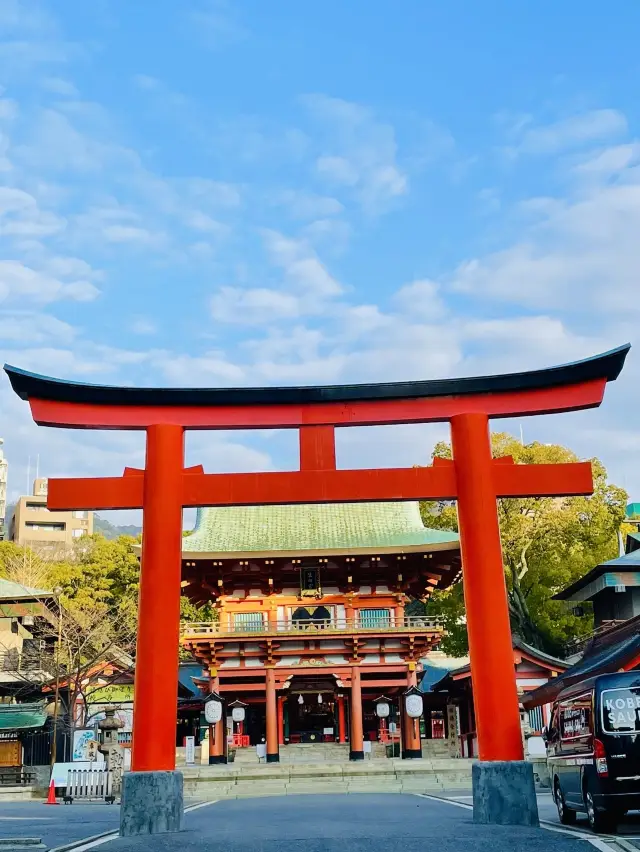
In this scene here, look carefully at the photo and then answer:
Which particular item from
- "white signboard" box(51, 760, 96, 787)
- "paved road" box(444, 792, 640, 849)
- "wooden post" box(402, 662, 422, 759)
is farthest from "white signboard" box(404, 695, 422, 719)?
"paved road" box(444, 792, 640, 849)

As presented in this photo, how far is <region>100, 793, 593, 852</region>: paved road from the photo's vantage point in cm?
948

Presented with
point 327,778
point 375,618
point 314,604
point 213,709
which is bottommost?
point 327,778

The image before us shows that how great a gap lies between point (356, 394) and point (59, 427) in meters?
4.98

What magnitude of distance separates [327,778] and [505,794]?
16.0 meters

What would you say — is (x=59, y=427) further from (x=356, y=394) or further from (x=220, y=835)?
(x=220, y=835)

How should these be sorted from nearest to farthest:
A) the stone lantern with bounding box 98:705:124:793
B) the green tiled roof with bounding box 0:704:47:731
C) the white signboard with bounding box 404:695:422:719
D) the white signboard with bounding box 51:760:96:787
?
the stone lantern with bounding box 98:705:124:793, the white signboard with bounding box 51:760:96:787, the white signboard with bounding box 404:695:422:719, the green tiled roof with bounding box 0:704:47:731

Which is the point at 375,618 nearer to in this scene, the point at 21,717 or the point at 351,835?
the point at 21,717

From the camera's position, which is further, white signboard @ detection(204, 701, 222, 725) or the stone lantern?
white signboard @ detection(204, 701, 222, 725)

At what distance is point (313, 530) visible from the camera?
33.9 m

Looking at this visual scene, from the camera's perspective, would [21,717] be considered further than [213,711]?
Yes

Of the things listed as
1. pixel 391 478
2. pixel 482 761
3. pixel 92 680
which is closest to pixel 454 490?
pixel 391 478

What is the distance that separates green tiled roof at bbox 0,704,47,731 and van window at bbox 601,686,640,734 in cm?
2711

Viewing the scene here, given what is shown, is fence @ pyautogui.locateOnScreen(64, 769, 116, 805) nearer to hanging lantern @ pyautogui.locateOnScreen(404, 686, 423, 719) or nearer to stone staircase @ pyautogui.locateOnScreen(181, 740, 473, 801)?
stone staircase @ pyautogui.locateOnScreen(181, 740, 473, 801)

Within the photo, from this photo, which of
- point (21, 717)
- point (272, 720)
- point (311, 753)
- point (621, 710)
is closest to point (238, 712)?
point (272, 720)
